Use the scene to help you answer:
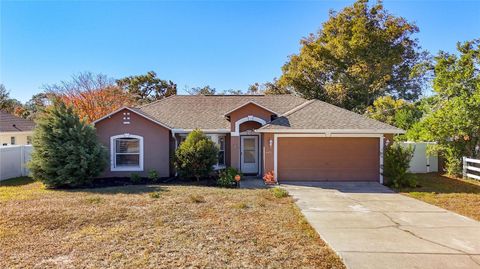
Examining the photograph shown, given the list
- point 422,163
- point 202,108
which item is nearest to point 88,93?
point 202,108

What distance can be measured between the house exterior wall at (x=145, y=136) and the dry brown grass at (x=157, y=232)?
3.99 m

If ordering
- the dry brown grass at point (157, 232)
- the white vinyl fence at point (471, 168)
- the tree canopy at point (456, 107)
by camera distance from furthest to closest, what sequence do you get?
the tree canopy at point (456, 107) → the white vinyl fence at point (471, 168) → the dry brown grass at point (157, 232)

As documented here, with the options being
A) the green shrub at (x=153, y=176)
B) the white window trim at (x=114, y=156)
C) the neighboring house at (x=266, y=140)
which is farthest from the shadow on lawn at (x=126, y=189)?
the neighboring house at (x=266, y=140)

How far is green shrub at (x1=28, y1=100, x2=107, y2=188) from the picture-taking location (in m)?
12.7

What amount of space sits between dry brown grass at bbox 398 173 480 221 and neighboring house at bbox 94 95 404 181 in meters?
2.27

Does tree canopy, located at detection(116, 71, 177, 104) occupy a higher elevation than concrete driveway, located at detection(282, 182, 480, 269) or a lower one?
higher

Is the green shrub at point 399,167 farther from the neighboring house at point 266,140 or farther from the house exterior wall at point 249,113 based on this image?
the house exterior wall at point 249,113

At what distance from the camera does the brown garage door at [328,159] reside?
1437 centimetres

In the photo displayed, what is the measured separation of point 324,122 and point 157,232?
977 centimetres

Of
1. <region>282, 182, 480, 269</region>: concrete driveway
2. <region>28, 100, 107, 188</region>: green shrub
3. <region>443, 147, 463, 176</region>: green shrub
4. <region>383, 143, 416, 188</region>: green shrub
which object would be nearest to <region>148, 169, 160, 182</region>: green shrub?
<region>28, 100, 107, 188</region>: green shrub

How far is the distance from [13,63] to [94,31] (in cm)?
401

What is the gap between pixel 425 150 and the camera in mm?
17688

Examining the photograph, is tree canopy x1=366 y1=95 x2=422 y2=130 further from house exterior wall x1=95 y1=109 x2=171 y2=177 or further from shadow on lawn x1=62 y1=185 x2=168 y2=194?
shadow on lawn x1=62 y1=185 x2=168 y2=194

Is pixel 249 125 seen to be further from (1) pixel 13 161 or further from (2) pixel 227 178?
(1) pixel 13 161
